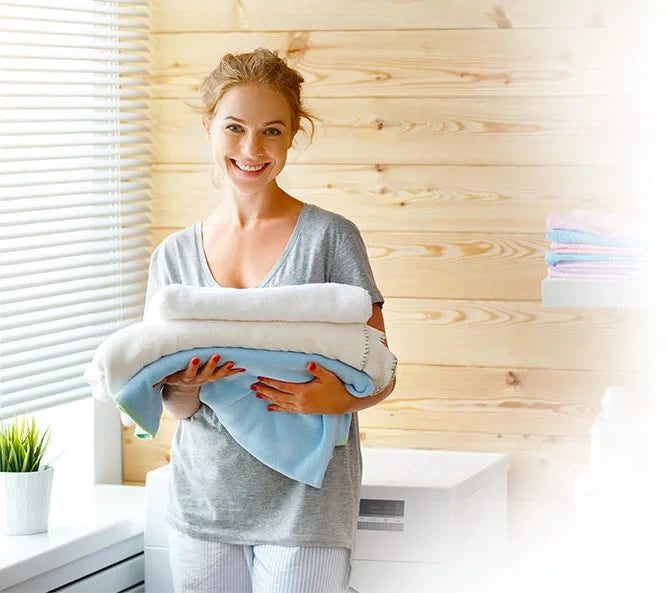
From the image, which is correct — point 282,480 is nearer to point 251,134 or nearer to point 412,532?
point 412,532

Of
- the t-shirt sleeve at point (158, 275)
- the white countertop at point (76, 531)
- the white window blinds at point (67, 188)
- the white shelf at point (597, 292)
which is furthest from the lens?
the white window blinds at point (67, 188)

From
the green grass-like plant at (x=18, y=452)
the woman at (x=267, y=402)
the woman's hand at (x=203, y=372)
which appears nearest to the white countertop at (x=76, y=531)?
the green grass-like plant at (x=18, y=452)

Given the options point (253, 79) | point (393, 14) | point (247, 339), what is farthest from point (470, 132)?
point (247, 339)

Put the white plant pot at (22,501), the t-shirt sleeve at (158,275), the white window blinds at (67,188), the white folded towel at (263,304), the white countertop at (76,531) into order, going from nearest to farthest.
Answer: the white folded towel at (263,304), the t-shirt sleeve at (158,275), the white countertop at (76,531), the white plant pot at (22,501), the white window blinds at (67,188)

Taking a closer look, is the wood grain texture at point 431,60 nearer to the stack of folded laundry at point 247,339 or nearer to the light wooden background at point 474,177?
the light wooden background at point 474,177

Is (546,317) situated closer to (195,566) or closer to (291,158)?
(291,158)

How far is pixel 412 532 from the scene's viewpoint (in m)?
2.12

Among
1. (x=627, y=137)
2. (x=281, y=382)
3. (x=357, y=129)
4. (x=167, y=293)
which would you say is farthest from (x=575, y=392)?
(x=167, y=293)

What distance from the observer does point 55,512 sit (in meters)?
2.35

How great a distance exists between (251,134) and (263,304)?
0.99ft

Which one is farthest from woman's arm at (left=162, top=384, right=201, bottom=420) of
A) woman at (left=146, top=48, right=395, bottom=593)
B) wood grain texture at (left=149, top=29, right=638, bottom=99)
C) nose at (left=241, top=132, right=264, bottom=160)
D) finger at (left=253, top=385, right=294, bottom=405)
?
wood grain texture at (left=149, top=29, right=638, bottom=99)

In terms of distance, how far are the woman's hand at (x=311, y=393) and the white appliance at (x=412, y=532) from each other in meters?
0.45

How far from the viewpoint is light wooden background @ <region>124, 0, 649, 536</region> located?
2.38 metres

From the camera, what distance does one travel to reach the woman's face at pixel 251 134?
1.81 meters
